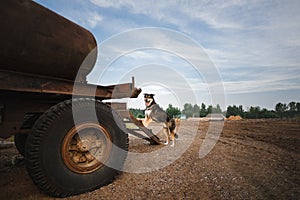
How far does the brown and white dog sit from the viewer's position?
6.78m

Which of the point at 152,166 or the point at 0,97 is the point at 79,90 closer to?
the point at 0,97

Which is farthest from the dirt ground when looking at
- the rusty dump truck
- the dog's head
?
the dog's head

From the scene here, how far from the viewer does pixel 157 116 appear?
6832 mm

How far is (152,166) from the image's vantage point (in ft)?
13.2

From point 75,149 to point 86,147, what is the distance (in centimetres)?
18

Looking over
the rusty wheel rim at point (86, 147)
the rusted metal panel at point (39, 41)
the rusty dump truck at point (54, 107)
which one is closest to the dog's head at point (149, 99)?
the rusty dump truck at point (54, 107)

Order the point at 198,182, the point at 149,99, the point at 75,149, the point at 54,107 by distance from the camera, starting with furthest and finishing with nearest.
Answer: the point at 149,99 → the point at 198,182 → the point at 75,149 → the point at 54,107

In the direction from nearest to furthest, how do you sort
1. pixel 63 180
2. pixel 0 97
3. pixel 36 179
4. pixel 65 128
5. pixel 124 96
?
pixel 36 179 → pixel 63 180 → pixel 65 128 → pixel 0 97 → pixel 124 96

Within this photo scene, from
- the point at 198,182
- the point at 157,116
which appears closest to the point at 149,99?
the point at 157,116

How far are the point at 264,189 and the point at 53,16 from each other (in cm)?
428

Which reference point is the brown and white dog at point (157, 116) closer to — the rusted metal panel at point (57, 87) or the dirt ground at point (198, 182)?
the dirt ground at point (198, 182)

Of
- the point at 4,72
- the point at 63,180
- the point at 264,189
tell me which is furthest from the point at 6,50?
the point at 264,189

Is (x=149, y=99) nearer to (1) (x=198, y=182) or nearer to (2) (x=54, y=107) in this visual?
(1) (x=198, y=182)

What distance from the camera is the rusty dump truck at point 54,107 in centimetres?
235
